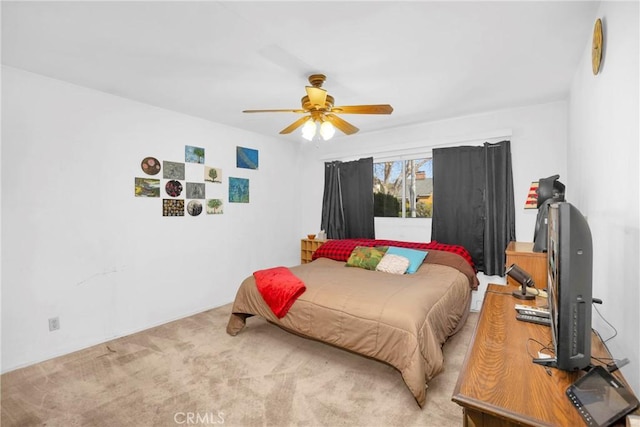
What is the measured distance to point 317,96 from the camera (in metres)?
2.20

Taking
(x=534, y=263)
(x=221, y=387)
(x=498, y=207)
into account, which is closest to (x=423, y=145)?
(x=498, y=207)

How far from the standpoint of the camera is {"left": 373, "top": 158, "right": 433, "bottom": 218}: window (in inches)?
159

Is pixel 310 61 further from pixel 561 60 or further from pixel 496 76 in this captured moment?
pixel 561 60

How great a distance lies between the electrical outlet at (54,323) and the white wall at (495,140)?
3.66 m

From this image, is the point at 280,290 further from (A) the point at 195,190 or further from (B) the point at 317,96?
(A) the point at 195,190

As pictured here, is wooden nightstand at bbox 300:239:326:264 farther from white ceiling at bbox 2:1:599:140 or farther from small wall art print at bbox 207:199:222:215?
white ceiling at bbox 2:1:599:140

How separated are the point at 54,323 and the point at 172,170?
1778mm

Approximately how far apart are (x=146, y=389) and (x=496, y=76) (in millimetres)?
3677

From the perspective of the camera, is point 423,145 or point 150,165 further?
point 423,145

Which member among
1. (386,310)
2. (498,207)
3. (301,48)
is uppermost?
(301,48)

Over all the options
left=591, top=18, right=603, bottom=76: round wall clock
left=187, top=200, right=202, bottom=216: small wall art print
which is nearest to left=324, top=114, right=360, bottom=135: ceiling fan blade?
left=591, top=18, right=603, bottom=76: round wall clock

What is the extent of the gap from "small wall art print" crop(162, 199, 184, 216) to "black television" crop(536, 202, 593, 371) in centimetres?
349

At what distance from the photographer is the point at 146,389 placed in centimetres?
212

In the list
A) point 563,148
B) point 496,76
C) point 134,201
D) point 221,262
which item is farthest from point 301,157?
point 563,148
